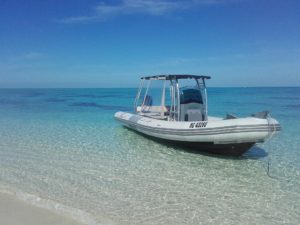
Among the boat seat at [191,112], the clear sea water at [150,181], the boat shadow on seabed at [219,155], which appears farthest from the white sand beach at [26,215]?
the boat seat at [191,112]

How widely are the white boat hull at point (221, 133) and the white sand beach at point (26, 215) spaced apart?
191 inches

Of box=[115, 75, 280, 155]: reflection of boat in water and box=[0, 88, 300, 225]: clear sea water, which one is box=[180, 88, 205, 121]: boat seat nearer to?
box=[115, 75, 280, 155]: reflection of boat in water

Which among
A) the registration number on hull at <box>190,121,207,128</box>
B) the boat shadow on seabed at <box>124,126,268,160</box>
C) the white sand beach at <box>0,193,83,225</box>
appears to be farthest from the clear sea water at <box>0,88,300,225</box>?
the registration number on hull at <box>190,121,207,128</box>

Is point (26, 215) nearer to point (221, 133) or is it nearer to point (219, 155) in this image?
point (221, 133)

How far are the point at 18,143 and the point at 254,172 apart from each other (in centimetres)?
698

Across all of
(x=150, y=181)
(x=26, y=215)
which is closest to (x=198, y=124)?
(x=150, y=181)

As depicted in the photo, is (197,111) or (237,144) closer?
(237,144)

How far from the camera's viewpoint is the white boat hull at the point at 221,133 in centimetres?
763

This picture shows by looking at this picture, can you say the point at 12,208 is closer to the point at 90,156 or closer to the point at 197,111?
the point at 90,156

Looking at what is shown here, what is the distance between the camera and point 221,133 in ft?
26.3

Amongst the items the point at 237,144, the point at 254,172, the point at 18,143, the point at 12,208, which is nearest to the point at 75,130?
the point at 18,143

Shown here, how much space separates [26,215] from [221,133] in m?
5.12

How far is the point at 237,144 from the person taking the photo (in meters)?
8.09

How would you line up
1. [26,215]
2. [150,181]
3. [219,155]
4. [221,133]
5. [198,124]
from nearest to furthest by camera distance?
[26,215] < [150,181] < [221,133] < [198,124] < [219,155]
